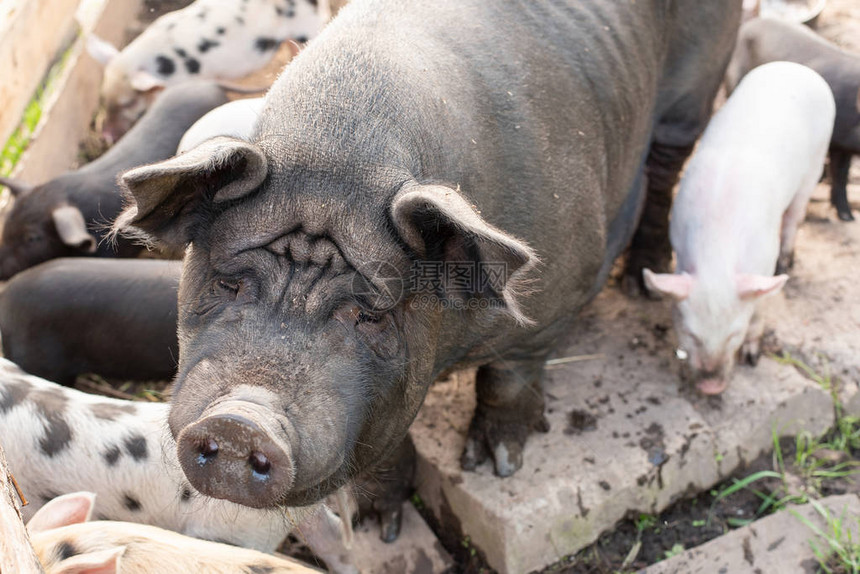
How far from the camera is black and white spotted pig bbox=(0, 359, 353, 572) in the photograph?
2.98 metres

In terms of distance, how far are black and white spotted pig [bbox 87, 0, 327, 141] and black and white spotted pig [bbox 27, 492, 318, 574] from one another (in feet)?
12.1

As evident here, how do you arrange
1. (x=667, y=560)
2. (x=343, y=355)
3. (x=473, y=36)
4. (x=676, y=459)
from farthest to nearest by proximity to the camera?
(x=676, y=459)
(x=667, y=560)
(x=473, y=36)
(x=343, y=355)

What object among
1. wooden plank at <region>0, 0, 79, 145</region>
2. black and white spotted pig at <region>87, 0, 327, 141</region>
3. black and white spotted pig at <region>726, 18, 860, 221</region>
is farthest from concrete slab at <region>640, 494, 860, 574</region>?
black and white spotted pig at <region>87, 0, 327, 141</region>

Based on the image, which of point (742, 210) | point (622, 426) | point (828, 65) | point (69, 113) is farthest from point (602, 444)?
point (69, 113)

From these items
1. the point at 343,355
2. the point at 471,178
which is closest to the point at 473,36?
the point at 471,178

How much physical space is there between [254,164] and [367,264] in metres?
0.34

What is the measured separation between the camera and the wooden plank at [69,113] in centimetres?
527

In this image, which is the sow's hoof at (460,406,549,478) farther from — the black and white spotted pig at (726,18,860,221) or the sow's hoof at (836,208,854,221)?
the black and white spotted pig at (726,18,860,221)

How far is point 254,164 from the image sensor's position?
6.97ft

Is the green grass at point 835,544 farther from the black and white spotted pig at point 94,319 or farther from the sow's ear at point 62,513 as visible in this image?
the black and white spotted pig at point 94,319

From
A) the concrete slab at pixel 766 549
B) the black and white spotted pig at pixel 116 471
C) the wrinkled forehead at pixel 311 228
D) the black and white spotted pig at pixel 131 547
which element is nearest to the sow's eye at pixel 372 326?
the wrinkled forehead at pixel 311 228

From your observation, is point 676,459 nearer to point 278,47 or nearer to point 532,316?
point 532,316

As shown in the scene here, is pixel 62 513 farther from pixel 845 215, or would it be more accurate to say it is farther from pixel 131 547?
pixel 845 215

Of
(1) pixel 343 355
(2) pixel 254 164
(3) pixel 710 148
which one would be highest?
(2) pixel 254 164
